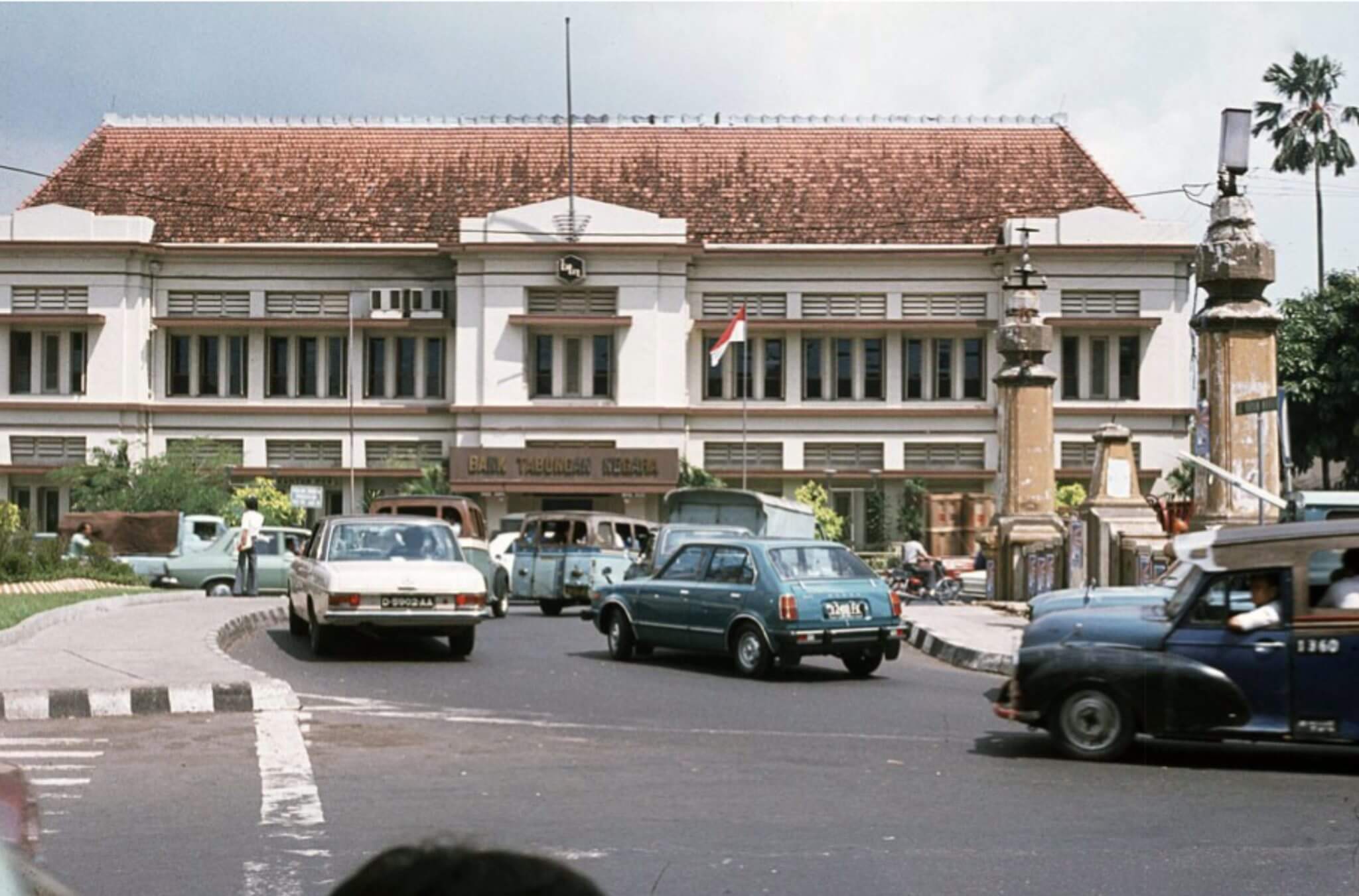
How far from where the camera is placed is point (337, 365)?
5828 cm

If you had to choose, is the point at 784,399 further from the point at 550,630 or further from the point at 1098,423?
the point at 550,630

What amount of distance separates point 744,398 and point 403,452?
35.2ft

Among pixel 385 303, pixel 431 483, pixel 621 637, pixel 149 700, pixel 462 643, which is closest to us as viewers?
pixel 149 700

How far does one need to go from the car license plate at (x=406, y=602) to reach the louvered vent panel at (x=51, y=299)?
40276 mm

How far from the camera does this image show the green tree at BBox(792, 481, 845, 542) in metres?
52.7

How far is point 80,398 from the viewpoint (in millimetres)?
56594

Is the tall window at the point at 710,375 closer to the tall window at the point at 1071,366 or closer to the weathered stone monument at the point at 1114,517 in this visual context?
the tall window at the point at 1071,366

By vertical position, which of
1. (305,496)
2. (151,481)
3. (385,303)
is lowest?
(305,496)

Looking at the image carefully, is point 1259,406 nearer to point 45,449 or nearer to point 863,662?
point 863,662

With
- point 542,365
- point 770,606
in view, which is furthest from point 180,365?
point 770,606

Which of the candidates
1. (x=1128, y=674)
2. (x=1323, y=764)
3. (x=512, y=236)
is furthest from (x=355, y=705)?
(x=512, y=236)

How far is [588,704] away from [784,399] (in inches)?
1676

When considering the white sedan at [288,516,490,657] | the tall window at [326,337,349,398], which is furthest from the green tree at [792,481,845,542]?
the white sedan at [288,516,490,657]

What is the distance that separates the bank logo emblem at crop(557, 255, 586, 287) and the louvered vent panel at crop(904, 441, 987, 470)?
38.0 ft
